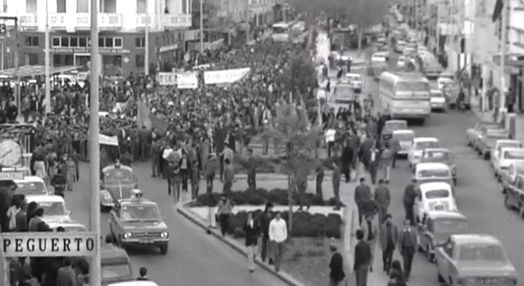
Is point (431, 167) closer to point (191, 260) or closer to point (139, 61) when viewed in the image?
point (191, 260)

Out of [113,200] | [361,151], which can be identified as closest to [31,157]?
[113,200]

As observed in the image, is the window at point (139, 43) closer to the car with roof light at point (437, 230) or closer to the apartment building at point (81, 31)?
the apartment building at point (81, 31)

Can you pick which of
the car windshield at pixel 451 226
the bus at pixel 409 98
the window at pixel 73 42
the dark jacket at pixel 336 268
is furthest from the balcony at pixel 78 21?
the dark jacket at pixel 336 268

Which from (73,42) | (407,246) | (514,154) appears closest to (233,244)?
(407,246)

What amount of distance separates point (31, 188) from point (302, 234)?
22.3 feet

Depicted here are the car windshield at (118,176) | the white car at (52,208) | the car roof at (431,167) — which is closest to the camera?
the white car at (52,208)

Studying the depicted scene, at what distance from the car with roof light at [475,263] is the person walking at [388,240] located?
48.9 inches

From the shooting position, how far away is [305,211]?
1499 inches

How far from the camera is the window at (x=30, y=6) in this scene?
89438mm

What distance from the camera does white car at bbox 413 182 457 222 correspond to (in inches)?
1475

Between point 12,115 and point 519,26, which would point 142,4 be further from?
point 12,115

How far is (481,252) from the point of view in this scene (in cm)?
2833

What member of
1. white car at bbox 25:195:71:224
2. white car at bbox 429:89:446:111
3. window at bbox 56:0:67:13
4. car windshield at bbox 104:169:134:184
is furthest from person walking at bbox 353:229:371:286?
window at bbox 56:0:67:13

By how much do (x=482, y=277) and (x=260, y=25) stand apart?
128 m
